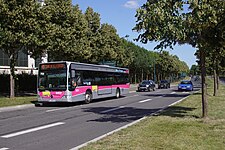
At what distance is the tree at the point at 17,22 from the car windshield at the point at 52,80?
10.0ft

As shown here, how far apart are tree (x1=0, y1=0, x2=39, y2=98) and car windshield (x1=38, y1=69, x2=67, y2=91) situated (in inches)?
120

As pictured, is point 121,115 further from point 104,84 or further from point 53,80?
point 104,84

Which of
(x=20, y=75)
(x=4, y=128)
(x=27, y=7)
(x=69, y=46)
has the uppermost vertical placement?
(x=27, y=7)

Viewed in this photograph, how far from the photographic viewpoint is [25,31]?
24125 millimetres

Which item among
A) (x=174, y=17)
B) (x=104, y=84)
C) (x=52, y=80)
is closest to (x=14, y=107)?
(x=52, y=80)

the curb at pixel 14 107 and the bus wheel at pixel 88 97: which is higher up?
the bus wheel at pixel 88 97

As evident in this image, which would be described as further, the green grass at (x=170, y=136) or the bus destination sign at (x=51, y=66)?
the bus destination sign at (x=51, y=66)

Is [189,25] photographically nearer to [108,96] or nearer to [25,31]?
[25,31]

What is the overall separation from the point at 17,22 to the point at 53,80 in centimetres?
505

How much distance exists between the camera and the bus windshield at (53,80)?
21688 millimetres

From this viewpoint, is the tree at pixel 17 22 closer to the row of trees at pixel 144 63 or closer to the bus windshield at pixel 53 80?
the bus windshield at pixel 53 80

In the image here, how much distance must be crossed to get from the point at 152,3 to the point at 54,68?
40.4 feet

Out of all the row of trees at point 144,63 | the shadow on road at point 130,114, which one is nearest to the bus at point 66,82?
the shadow on road at point 130,114

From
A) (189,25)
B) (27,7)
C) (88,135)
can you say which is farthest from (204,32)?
(27,7)
